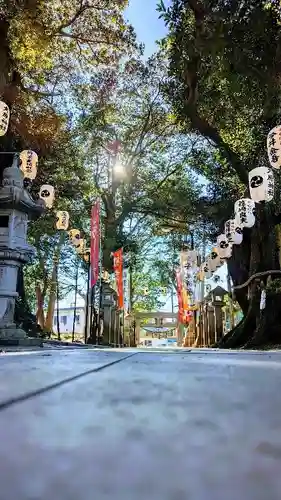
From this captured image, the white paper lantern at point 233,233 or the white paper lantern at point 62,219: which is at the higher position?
the white paper lantern at point 62,219

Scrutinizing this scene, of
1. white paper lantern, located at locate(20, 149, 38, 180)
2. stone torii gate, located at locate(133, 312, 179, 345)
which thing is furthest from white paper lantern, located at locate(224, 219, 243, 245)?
stone torii gate, located at locate(133, 312, 179, 345)

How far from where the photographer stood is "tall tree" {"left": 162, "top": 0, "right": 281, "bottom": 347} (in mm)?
4750

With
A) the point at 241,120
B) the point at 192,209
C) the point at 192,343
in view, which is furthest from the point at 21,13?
the point at 192,343

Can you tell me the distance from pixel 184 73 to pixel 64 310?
25.2 m

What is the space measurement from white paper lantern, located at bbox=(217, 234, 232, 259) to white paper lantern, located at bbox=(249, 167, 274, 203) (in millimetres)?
2366

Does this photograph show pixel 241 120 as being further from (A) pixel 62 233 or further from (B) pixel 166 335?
(B) pixel 166 335

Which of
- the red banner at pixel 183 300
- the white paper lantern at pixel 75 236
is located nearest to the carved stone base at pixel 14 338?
the white paper lantern at pixel 75 236

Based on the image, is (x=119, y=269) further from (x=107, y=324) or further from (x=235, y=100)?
(x=235, y=100)

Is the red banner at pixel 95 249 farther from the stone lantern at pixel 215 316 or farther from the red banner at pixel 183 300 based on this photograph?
the red banner at pixel 183 300

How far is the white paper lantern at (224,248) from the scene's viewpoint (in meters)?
9.40

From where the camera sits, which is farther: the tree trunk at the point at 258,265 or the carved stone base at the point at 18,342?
the tree trunk at the point at 258,265

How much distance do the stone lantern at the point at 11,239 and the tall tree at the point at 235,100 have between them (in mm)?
2835

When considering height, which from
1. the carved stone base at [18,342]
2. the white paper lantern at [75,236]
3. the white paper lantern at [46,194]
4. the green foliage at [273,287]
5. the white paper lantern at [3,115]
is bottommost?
the carved stone base at [18,342]

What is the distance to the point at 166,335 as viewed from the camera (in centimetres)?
2436
